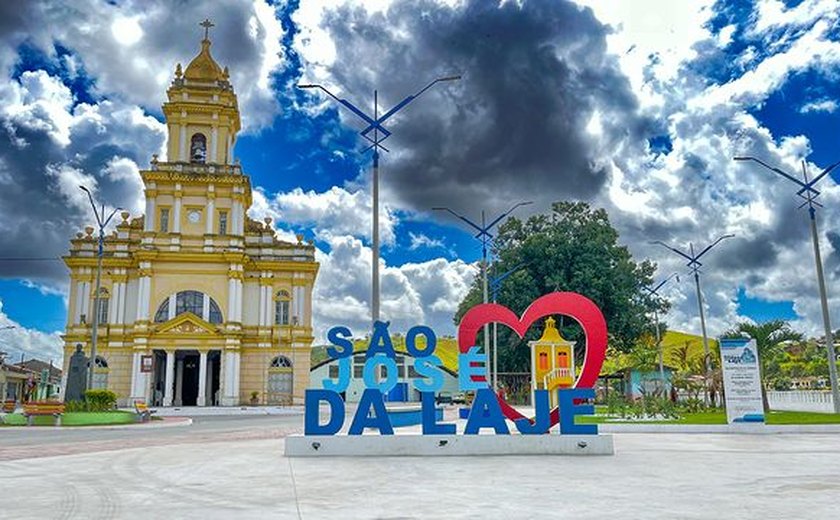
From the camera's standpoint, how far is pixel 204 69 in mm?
62938

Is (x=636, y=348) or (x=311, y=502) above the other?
(x=636, y=348)

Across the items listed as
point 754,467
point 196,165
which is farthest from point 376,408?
point 196,165

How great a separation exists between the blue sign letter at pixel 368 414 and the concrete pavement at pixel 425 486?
1.28 meters

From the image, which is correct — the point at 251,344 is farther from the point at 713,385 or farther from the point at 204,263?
the point at 713,385

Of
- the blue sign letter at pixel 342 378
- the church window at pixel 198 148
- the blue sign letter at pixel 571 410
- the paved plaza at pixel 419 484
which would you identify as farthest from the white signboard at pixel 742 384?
the church window at pixel 198 148

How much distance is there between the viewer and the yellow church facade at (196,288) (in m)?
55.7

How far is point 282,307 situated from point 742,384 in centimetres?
4110

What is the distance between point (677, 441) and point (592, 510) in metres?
13.9

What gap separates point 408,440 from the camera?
1689cm

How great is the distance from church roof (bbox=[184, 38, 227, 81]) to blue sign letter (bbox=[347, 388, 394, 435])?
52.3 meters

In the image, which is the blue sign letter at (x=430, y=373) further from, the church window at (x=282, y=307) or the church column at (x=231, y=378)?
the church window at (x=282, y=307)

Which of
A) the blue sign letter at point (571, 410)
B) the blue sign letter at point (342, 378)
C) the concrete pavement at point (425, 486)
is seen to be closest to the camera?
the concrete pavement at point (425, 486)

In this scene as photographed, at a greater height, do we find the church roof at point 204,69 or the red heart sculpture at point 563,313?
the church roof at point 204,69

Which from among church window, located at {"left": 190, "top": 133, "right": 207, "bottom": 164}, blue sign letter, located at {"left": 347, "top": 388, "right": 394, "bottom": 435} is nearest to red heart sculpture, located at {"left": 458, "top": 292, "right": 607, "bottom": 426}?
blue sign letter, located at {"left": 347, "top": 388, "right": 394, "bottom": 435}
